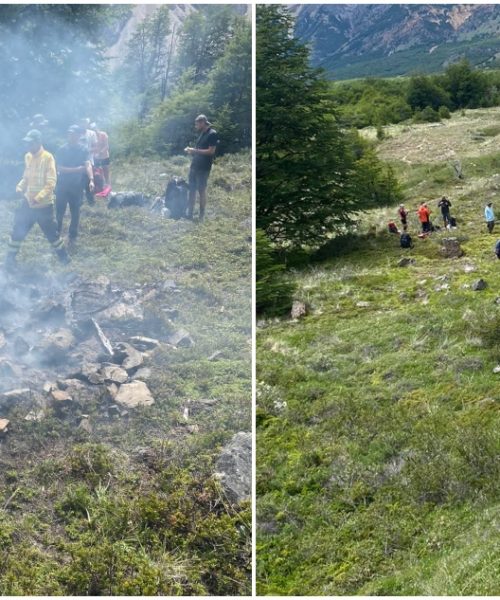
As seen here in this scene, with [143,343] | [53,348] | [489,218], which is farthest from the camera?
[489,218]

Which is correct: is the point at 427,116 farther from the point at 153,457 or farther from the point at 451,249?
the point at 153,457

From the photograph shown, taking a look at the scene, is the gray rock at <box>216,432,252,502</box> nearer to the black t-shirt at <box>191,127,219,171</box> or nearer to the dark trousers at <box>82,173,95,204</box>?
the black t-shirt at <box>191,127,219,171</box>

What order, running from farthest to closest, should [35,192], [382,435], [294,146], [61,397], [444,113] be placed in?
[444,113], [294,146], [382,435], [35,192], [61,397]

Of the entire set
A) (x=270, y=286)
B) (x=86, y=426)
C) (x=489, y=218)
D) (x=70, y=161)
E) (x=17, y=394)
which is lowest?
(x=86, y=426)

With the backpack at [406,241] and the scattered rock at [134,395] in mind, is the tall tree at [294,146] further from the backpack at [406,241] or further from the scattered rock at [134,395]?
the scattered rock at [134,395]

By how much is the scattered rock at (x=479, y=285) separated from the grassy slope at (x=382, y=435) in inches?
3.9

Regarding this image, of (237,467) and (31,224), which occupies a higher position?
(31,224)

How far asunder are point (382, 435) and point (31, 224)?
12.8 feet

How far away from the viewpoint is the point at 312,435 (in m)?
7.48

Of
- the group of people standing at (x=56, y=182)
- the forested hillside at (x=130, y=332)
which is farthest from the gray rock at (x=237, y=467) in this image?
the group of people standing at (x=56, y=182)

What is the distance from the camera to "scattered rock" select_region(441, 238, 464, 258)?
12164 mm

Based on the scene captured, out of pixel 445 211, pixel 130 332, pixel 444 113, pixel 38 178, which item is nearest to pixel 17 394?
pixel 130 332

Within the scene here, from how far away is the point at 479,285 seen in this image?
10133 millimetres

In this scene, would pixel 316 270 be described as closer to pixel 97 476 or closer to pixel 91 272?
pixel 91 272
